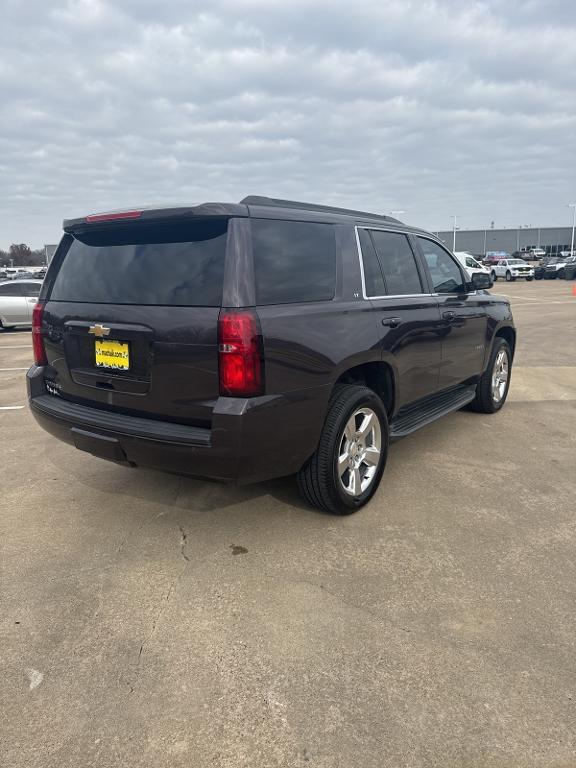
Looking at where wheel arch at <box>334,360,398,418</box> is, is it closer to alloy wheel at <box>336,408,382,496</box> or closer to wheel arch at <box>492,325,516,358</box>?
alloy wheel at <box>336,408,382,496</box>

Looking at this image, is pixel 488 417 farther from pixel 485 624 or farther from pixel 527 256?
pixel 527 256

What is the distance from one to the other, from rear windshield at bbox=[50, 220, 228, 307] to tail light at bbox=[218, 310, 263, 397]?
0.51 ft

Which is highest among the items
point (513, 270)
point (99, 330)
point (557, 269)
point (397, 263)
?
point (557, 269)

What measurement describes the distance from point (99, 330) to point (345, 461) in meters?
1.67

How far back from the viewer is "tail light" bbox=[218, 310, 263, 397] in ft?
9.25

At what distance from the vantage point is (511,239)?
365ft

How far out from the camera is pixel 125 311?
10.3 feet

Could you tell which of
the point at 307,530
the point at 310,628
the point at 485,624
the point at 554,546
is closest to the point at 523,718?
the point at 485,624

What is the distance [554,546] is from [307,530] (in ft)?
4.66

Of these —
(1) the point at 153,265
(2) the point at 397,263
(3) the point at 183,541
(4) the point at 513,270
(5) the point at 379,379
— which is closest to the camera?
(1) the point at 153,265

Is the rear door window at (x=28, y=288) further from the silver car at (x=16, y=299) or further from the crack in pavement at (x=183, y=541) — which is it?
the crack in pavement at (x=183, y=541)

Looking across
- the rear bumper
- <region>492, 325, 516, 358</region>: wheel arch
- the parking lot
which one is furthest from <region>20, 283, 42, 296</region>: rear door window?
the rear bumper

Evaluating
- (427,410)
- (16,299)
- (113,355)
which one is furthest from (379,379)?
(16,299)

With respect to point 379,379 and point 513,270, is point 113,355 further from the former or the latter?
point 513,270
